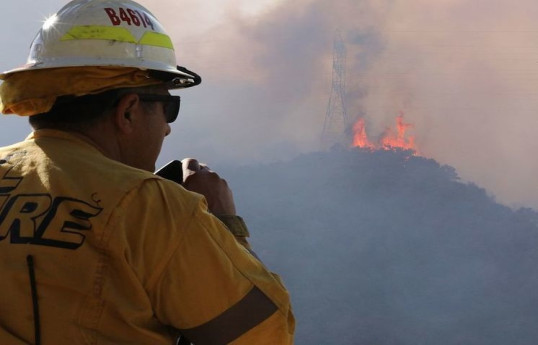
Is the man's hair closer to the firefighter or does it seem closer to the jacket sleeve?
the firefighter

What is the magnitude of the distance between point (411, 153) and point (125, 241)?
191 ft

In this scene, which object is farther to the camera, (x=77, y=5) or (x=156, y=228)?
(x=77, y=5)

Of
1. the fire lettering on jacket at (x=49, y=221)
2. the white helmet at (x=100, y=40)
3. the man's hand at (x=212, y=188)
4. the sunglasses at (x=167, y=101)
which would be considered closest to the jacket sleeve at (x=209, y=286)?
the fire lettering on jacket at (x=49, y=221)

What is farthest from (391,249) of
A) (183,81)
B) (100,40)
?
(100,40)

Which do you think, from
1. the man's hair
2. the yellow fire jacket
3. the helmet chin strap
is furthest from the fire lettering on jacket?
the helmet chin strap

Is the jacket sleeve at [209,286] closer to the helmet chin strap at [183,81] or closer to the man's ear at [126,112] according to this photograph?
the man's ear at [126,112]

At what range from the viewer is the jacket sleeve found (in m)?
1.81

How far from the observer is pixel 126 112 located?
217 centimetres

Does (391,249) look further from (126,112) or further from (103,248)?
(103,248)

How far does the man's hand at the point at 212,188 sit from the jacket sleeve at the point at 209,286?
352mm

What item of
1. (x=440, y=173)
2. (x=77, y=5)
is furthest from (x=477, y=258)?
(x=77, y=5)

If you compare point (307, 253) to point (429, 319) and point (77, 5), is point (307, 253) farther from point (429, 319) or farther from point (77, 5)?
point (77, 5)

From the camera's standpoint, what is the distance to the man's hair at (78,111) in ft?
6.91

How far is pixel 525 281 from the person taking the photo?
53.7m
